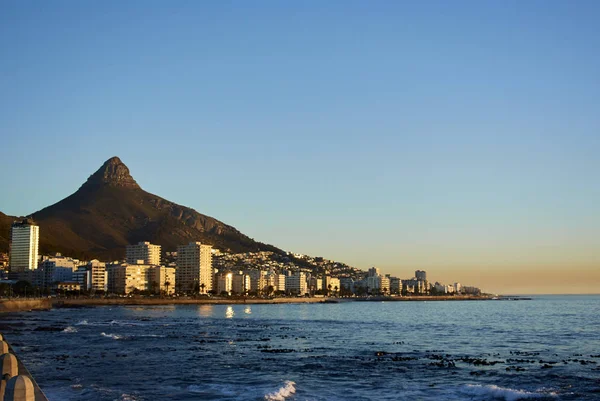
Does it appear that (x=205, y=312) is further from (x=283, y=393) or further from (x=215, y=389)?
(x=283, y=393)

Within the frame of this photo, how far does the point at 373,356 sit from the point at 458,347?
12770mm

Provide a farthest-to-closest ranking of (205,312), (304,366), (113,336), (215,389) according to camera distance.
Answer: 1. (205,312)
2. (113,336)
3. (304,366)
4. (215,389)

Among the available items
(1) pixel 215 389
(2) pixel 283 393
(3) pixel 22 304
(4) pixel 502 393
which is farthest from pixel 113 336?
(3) pixel 22 304

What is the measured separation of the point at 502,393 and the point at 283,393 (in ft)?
38.8

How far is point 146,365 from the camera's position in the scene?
4391cm

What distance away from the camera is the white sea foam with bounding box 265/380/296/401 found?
1234 inches

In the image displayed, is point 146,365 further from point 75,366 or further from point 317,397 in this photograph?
point 317,397

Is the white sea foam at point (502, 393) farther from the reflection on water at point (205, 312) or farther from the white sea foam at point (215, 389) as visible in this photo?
the reflection on water at point (205, 312)

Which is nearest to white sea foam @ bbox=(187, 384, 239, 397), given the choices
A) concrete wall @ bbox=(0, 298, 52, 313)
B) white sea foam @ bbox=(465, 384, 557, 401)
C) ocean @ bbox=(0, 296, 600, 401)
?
ocean @ bbox=(0, 296, 600, 401)

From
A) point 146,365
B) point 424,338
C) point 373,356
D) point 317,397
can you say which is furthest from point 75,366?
point 424,338

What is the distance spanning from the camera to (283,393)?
3253 centimetres

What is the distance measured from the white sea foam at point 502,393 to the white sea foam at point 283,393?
970cm

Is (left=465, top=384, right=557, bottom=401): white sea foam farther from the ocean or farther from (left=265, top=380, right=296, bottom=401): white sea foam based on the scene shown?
(left=265, top=380, right=296, bottom=401): white sea foam

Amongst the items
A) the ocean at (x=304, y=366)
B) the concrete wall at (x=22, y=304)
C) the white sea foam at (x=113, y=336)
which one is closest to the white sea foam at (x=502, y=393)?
the ocean at (x=304, y=366)
